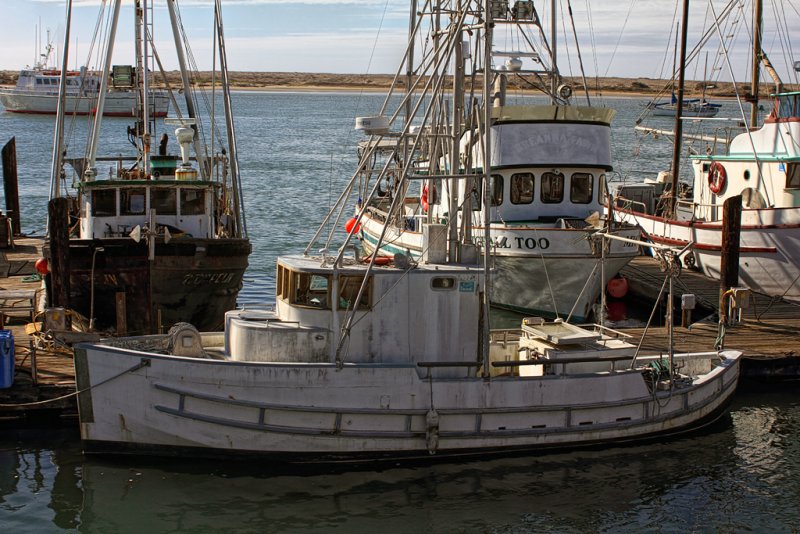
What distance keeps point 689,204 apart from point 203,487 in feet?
77.0

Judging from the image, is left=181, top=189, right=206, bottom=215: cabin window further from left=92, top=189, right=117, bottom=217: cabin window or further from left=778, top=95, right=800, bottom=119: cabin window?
left=778, top=95, right=800, bottom=119: cabin window

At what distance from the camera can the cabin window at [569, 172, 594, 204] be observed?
84.2 ft

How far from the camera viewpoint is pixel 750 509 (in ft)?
47.5

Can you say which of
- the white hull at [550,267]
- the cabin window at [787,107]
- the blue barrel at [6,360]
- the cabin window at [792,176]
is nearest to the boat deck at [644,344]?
the blue barrel at [6,360]

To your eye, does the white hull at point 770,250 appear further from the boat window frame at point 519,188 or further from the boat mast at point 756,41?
the boat mast at point 756,41

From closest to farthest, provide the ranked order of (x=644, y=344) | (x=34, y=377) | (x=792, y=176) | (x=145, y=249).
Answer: (x=34, y=377)
(x=644, y=344)
(x=145, y=249)
(x=792, y=176)

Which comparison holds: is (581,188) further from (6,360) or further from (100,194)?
(6,360)

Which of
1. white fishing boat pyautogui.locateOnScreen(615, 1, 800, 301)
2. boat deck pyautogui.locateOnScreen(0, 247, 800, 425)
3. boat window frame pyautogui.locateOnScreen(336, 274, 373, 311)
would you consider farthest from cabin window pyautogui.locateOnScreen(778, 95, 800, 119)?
boat window frame pyautogui.locateOnScreen(336, 274, 373, 311)

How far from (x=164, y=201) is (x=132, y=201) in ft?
2.22

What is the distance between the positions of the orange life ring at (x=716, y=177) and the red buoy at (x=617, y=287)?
483 centimetres

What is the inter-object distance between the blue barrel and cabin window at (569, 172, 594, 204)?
14.5 metres

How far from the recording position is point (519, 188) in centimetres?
2572

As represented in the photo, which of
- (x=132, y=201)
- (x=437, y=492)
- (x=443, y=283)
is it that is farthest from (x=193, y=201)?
(x=437, y=492)

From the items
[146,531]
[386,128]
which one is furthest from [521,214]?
[146,531]
